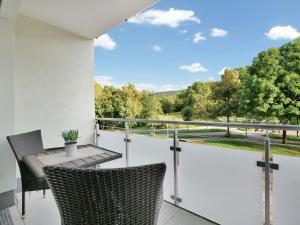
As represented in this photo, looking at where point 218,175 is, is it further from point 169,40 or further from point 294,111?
point 169,40

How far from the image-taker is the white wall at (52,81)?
3924mm

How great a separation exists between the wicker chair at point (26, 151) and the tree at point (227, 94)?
19.0 meters

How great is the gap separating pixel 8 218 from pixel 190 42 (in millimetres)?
31196

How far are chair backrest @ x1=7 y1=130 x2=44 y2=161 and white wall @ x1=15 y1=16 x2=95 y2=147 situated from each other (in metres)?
0.93

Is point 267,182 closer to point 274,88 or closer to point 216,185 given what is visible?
point 216,185

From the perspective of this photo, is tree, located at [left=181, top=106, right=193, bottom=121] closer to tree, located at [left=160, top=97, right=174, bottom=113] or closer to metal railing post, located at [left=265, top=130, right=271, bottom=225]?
tree, located at [left=160, top=97, right=174, bottom=113]

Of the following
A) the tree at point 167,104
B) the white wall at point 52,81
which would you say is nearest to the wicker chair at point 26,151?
the white wall at point 52,81

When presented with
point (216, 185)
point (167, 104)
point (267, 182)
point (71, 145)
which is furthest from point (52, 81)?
point (167, 104)

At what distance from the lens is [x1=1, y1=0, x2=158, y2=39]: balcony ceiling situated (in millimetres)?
3465

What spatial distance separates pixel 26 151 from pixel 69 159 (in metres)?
0.92

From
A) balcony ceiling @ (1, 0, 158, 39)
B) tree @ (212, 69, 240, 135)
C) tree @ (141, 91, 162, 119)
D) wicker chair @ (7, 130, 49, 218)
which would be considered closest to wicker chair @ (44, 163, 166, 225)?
wicker chair @ (7, 130, 49, 218)

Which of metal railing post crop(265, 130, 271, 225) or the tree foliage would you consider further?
the tree foliage

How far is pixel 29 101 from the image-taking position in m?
3.98

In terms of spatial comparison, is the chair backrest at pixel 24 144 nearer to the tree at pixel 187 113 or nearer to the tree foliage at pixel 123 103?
the tree foliage at pixel 123 103
